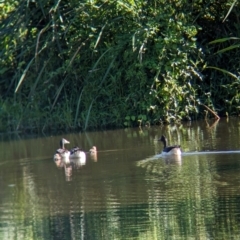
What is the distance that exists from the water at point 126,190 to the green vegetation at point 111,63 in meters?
2.23

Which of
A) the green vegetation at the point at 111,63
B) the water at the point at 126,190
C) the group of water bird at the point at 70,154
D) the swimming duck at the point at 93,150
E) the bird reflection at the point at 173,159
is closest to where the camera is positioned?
the water at the point at 126,190

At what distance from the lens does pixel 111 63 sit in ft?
69.2

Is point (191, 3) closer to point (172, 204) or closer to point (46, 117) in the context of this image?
point (46, 117)

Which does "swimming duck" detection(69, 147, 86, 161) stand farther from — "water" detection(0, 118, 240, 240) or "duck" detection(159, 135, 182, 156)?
"duck" detection(159, 135, 182, 156)

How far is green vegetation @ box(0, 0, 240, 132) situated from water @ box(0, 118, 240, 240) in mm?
2228

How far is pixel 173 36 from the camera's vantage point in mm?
21047

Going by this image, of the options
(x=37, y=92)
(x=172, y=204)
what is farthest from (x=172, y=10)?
(x=172, y=204)

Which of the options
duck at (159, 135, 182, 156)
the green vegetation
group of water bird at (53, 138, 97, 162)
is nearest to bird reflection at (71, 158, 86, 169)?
group of water bird at (53, 138, 97, 162)

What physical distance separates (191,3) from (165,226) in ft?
41.8

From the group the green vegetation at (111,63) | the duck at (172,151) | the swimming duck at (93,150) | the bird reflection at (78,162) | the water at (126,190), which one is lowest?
the water at (126,190)

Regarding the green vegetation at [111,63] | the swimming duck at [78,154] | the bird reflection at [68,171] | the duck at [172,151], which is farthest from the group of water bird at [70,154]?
the green vegetation at [111,63]

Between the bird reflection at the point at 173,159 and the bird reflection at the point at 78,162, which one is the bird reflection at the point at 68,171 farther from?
the bird reflection at the point at 173,159

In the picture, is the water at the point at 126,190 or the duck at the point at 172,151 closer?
the water at the point at 126,190

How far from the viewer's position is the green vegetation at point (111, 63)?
21188mm
